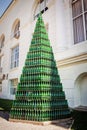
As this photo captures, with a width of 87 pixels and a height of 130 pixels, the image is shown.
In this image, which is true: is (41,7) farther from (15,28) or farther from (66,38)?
(15,28)

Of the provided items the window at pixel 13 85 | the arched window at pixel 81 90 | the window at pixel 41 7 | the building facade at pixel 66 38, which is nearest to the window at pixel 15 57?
the building facade at pixel 66 38

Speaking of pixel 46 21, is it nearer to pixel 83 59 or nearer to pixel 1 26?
pixel 83 59

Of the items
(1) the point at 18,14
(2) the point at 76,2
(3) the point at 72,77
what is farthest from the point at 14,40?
(3) the point at 72,77

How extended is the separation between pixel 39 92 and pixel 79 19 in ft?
18.0

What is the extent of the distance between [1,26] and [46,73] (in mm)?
15924

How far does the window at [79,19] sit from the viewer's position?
27.8 ft

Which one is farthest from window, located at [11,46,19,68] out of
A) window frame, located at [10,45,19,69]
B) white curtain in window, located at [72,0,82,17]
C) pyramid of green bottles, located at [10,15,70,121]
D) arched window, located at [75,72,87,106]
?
pyramid of green bottles, located at [10,15,70,121]

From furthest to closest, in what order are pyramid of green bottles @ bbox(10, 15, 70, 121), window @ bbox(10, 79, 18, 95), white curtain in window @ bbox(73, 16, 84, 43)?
window @ bbox(10, 79, 18, 95) < white curtain in window @ bbox(73, 16, 84, 43) < pyramid of green bottles @ bbox(10, 15, 70, 121)

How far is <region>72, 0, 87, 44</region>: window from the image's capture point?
8469 millimetres

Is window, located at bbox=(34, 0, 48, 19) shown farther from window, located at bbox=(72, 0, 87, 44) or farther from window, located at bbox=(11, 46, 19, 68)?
window, located at bbox=(11, 46, 19, 68)

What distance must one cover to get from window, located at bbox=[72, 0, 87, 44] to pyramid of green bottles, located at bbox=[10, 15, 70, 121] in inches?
125

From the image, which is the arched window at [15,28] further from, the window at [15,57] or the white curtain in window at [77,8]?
the white curtain in window at [77,8]

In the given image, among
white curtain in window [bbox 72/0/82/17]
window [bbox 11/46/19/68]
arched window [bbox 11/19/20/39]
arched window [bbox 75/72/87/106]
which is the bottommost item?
arched window [bbox 75/72/87/106]

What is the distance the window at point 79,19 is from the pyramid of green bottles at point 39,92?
10.4 ft
